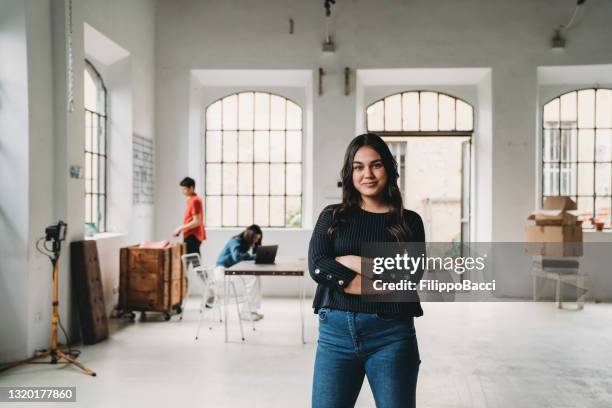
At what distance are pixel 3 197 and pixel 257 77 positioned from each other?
502 cm

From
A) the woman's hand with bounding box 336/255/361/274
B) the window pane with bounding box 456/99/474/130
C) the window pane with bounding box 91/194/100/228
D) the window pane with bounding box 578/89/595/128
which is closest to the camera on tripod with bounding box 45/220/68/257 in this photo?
the window pane with bounding box 91/194/100/228

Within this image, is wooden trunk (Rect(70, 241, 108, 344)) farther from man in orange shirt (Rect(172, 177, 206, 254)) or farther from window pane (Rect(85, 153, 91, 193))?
man in orange shirt (Rect(172, 177, 206, 254))

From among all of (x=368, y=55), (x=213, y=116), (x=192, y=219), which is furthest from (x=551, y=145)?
(x=192, y=219)

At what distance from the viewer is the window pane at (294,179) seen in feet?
32.5

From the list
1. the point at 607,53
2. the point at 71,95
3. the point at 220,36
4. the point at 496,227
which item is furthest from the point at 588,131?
the point at 71,95

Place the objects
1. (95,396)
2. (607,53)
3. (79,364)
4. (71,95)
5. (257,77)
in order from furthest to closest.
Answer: (257,77) < (607,53) < (71,95) < (79,364) < (95,396)

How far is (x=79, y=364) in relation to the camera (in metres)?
5.02

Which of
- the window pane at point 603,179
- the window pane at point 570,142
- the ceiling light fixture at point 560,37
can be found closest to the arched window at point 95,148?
the ceiling light fixture at point 560,37

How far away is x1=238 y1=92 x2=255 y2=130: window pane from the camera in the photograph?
32.5 feet

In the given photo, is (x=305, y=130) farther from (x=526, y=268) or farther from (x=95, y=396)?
(x=95, y=396)

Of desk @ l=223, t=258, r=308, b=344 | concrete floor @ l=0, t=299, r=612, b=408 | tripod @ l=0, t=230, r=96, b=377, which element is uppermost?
desk @ l=223, t=258, r=308, b=344

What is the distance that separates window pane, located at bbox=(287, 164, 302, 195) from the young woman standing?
25.5 feet

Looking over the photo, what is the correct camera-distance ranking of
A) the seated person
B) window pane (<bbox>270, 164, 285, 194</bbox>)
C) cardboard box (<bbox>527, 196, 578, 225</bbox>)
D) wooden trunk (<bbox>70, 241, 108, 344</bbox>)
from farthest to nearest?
→ window pane (<bbox>270, 164, 285, 194</bbox>) < cardboard box (<bbox>527, 196, 578, 225</bbox>) < the seated person < wooden trunk (<bbox>70, 241, 108, 344</bbox>)

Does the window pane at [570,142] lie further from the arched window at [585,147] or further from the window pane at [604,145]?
the window pane at [604,145]
